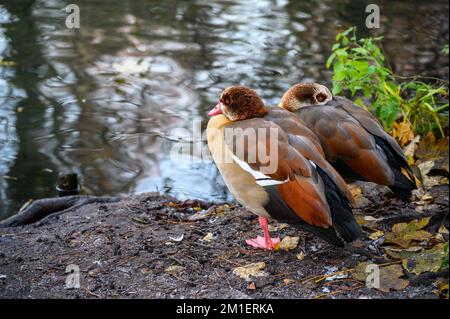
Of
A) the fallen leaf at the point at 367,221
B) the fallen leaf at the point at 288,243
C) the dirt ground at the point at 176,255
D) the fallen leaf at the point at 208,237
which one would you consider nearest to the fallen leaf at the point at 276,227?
A: the dirt ground at the point at 176,255

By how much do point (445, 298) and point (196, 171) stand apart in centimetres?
352

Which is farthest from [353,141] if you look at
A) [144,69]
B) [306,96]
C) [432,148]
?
[144,69]

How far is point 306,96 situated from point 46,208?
7.70 ft

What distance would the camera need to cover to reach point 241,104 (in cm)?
447

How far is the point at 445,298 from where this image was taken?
3.74 metres

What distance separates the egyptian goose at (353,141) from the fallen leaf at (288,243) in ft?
1.87

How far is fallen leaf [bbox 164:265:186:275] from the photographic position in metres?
4.19

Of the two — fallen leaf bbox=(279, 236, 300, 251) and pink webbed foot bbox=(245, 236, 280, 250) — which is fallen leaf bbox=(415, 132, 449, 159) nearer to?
fallen leaf bbox=(279, 236, 300, 251)

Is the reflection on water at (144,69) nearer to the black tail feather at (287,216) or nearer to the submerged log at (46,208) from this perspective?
the submerged log at (46,208)

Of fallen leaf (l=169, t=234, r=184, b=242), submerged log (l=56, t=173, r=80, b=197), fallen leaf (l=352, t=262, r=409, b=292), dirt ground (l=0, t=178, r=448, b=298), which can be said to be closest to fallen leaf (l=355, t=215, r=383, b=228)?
dirt ground (l=0, t=178, r=448, b=298)

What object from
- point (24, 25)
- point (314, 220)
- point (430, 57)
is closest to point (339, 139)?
point (314, 220)

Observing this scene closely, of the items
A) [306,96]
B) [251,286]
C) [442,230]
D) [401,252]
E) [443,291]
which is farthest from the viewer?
[306,96]

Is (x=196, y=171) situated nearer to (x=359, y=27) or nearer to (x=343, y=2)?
(x=359, y=27)

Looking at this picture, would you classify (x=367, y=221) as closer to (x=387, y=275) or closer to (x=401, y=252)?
(x=401, y=252)
